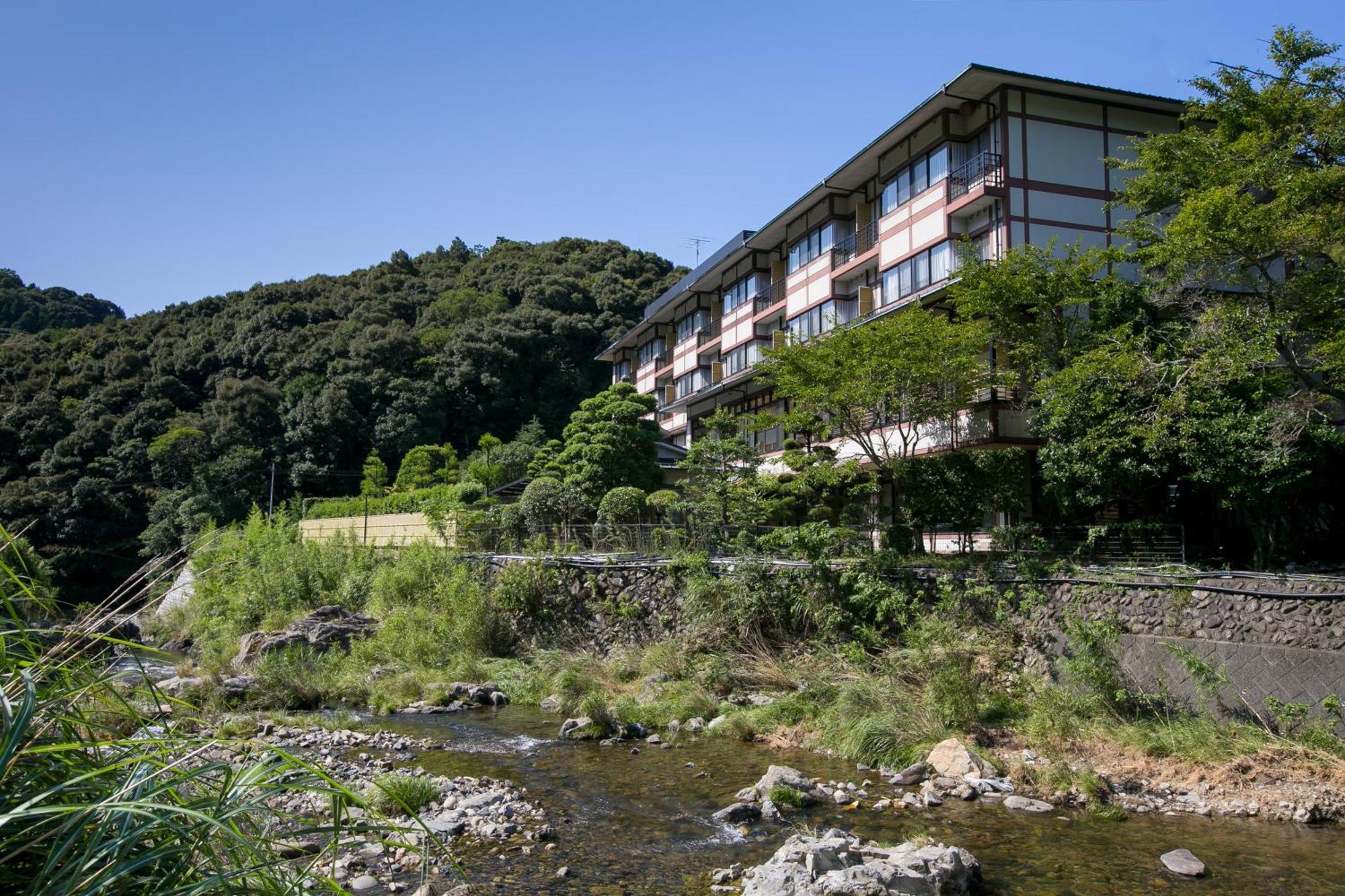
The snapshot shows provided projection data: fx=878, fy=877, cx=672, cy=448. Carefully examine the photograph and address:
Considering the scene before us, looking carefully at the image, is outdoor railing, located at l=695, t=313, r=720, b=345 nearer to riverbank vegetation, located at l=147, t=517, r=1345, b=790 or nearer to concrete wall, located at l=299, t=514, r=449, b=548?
concrete wall, located at l=299, t=514, r=449, b=548

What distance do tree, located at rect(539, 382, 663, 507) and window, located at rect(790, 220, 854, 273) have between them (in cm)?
827

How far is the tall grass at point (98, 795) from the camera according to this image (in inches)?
102

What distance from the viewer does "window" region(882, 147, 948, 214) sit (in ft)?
86.0

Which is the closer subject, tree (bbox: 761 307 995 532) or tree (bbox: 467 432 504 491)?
tree (bbox: 761 307 995 532)

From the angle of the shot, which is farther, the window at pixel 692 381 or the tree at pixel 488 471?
the window at pixel 692 381

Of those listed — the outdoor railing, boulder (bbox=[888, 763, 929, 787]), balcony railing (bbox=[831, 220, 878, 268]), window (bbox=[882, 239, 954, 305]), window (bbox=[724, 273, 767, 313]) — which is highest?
window (bbox=[724, 273, 767, 313])

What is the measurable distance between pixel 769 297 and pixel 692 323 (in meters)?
9.78

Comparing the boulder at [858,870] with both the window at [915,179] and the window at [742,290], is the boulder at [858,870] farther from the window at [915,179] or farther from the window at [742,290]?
the window at [742,290]

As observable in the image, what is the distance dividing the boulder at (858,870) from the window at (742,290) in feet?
105

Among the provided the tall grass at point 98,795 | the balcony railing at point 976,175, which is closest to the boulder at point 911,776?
the tall grass at point 98,795

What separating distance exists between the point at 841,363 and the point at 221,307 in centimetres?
6215

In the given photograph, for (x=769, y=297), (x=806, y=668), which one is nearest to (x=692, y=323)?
(x=769, y=297)

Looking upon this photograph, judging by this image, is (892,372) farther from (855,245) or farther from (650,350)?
(650,350)

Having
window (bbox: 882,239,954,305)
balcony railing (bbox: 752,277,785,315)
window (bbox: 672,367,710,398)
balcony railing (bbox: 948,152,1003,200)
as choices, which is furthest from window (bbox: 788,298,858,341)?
window (bbox: 672,367,710,398)
